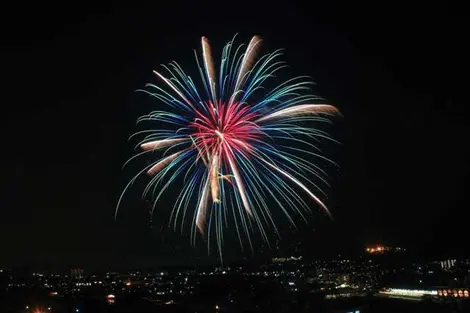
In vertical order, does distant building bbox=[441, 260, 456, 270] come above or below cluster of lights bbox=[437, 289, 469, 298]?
above

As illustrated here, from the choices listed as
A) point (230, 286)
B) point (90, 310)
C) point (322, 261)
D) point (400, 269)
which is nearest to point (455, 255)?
point (400, 269)

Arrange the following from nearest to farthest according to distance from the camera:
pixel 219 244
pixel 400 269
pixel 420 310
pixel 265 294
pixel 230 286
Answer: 1. pixel 219 244
2. pixel 420 310
3. pixel 265 294
4. pixel 230 286
5. pixel 400 269

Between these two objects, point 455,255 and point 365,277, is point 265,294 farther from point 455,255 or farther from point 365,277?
point 365,277

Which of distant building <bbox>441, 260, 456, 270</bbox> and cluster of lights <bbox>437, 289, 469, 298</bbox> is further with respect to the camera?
distant building <bbox>441, 260, 456, 270</bbox>

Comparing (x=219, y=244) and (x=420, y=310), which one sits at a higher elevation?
(x=219, y=244)

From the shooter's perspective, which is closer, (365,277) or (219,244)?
(219,244)

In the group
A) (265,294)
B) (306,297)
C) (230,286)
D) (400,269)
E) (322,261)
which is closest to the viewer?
(306,297)

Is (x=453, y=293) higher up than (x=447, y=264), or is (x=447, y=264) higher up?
(x=447, y=264)

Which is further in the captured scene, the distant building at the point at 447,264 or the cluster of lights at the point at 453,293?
the distant building at the point at 447,264

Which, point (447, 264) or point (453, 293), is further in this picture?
point (447, 264)

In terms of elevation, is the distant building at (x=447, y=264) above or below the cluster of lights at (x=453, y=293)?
above
